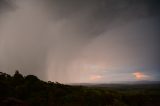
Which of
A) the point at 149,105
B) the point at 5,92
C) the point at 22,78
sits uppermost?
the point at 22,78

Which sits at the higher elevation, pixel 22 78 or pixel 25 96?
pixel 22 78

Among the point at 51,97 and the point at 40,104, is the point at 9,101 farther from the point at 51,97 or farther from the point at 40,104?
the point at 51,97

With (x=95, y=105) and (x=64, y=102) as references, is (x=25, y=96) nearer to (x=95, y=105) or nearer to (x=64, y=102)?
(x=64, y=102)

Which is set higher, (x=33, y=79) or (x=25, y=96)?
(x=33, y=79)

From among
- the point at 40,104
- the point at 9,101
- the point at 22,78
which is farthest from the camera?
the point at 22,78

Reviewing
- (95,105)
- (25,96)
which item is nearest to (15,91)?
(25,96)

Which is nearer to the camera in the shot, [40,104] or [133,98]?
[40,104]

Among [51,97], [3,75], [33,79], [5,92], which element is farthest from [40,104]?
[3,75]

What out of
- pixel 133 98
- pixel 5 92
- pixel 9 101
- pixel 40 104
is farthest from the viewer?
pixel 133 98

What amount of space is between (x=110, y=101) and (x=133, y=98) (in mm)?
5057

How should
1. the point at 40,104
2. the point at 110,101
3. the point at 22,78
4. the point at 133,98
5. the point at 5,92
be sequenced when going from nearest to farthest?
1. the point at 40,104
2. the point at 5,92
3. the point at 110,101
4. the point at 133,98
5. the point at 22,78

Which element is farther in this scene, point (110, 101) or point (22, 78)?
point (22, 78)

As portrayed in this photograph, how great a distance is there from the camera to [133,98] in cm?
3675

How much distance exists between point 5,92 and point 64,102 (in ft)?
25.5
